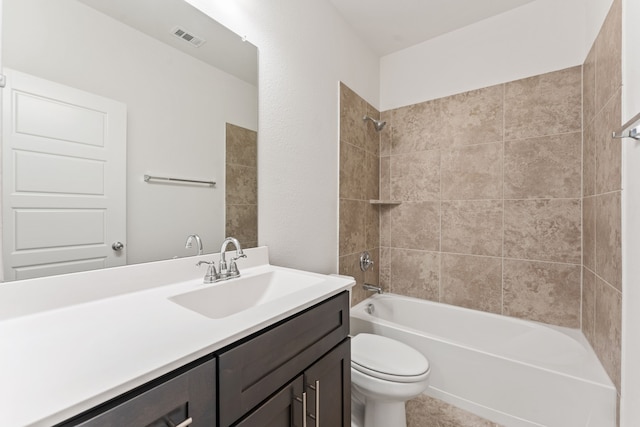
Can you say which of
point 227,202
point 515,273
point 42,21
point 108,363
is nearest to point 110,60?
point 42,21

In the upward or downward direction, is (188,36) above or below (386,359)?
above

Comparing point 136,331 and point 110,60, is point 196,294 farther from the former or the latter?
point 110,60

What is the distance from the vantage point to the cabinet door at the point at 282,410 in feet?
2.15

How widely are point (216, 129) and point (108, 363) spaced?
97cm

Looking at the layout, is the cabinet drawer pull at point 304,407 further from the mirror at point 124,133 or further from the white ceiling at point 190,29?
the white ceiling at point 190,29

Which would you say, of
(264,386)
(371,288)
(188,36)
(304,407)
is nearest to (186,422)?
(264,386)

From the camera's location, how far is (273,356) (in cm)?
70

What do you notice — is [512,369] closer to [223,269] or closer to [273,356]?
[273,356]

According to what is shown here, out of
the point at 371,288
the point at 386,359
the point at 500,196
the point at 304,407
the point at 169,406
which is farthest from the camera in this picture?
the point at 371,288

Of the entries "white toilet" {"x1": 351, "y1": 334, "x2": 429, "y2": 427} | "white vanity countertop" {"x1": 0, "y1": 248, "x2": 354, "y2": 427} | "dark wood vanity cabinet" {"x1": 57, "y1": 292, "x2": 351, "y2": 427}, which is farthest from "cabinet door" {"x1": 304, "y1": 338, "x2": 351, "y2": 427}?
"white toilet" {"x1": 351, "y1": 334, "x2": 429, "y2": 427}

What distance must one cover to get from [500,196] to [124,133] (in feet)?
7.15

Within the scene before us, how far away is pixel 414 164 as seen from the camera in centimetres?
229

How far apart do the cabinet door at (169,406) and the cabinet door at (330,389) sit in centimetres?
34

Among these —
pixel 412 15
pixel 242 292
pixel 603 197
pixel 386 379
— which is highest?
pixel 412 15
